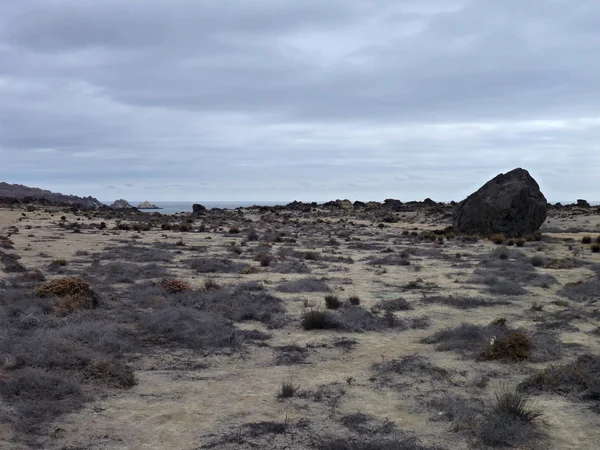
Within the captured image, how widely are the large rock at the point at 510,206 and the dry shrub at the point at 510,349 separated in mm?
26575

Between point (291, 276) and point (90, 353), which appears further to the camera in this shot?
point (291, 276)

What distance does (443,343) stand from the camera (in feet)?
34.2

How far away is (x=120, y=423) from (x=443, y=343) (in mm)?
5984

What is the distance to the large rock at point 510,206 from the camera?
34.9 meters

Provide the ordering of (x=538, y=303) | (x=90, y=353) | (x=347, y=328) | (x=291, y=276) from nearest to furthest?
1. (x=90, y=353)
2. (x=347, y=328)
3. (x=538, y=303)
4. (x=291, y=276)

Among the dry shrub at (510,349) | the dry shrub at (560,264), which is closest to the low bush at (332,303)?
the dry shrub at (510,349)

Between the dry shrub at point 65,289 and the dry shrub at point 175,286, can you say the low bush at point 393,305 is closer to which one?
the dry shrub at point 175,286

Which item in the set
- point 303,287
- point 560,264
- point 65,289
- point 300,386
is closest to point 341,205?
point 560,264

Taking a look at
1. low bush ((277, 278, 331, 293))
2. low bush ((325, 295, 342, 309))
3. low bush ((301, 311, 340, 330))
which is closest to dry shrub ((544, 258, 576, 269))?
low bush ((277, 278, 331, 293))

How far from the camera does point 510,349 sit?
9.58 meters

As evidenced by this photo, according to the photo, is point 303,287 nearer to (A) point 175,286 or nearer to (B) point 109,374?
(A) point 175,286

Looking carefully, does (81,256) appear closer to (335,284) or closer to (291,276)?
(291,276)

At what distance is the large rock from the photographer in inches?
1373

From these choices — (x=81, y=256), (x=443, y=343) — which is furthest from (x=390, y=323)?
(x=81, y=256)
